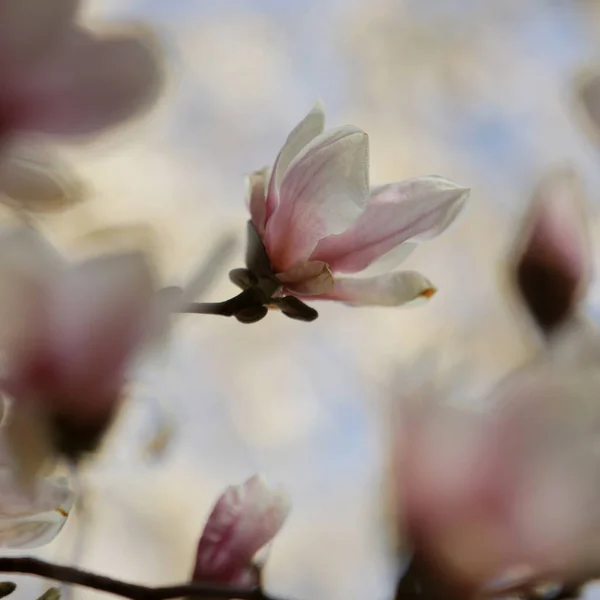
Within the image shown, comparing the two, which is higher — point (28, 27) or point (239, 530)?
point (28, 27)

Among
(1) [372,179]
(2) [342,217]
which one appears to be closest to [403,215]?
(2) [342,217]

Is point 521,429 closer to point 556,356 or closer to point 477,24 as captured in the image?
point 556,356

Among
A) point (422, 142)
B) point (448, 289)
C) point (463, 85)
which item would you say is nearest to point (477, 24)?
point (463, 85)

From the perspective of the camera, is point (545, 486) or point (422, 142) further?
point (422, 142)

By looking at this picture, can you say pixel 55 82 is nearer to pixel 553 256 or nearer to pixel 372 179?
pixel 553 256

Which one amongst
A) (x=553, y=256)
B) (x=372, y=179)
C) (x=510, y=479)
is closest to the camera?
(x=510, y=479)

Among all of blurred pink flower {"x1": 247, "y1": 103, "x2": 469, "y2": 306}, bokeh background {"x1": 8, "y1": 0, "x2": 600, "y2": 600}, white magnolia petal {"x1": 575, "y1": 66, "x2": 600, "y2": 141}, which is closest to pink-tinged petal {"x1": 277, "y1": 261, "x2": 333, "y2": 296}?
blurred pink flower {"x1": 247, "y1": 103, "x2": 469, "y2": 306}
